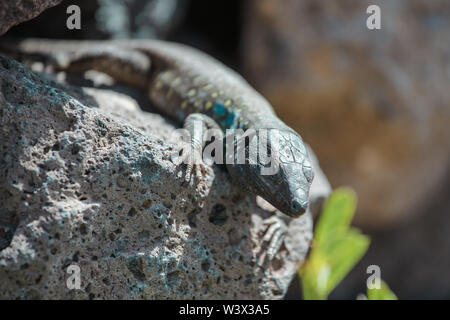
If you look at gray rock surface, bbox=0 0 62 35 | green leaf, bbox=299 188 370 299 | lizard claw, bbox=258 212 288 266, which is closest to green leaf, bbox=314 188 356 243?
green leaf, bbox=299 188 370 299

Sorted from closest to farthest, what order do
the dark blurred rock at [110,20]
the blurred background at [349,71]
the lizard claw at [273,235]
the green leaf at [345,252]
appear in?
the lizard claw at [273,235]
the green leaf at [345,252]
the dark blurred rock at [110,20]
the blurred background at [349,71]

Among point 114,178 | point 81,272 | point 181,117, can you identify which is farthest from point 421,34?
point 81,272

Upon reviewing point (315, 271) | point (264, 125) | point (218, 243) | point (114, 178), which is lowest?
point (315, 271)

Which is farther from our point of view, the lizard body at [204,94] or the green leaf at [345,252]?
the green leaf at [345,252]

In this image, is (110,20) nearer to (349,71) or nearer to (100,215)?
(349,71)

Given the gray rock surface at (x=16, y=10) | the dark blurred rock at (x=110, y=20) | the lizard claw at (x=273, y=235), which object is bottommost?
the lizard claw at (x=273, y=235)

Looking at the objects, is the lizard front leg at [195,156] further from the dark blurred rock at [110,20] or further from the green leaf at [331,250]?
the dark blurred rock at [110,20]

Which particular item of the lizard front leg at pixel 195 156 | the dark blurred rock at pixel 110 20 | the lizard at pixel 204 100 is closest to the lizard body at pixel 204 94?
the lizard at pixel 204 100
